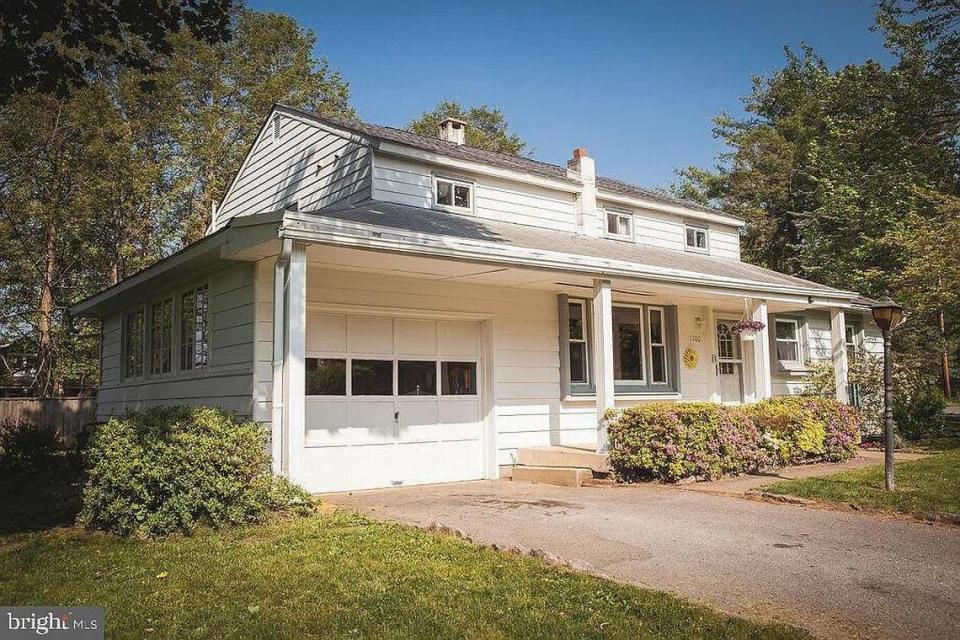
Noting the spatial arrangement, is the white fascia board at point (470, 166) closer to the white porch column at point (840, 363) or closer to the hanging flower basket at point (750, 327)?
the hanging flower basket at point (750, 327)

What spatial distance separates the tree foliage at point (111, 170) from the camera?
22.4 meters

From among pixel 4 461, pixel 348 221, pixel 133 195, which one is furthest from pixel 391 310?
pixel 133 195

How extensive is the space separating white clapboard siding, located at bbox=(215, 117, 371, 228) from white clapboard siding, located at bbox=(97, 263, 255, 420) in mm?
3145

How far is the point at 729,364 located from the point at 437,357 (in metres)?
8.08

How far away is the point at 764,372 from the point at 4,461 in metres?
14.7

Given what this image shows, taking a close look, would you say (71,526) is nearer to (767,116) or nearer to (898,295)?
(898,295)

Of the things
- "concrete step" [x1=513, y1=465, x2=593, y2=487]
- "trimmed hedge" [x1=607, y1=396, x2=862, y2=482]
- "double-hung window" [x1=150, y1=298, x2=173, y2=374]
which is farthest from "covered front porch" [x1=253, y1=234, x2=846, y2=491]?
"double-hung window" [x1=150, y1=298, x2=173, y2=374]

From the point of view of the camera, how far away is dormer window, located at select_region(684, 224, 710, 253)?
57.1 feet

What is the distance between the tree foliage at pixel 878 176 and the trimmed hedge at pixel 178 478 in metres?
15.1

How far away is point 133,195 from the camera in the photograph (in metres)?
Answer: 24.0

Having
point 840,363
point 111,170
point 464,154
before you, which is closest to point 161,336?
point 464,154

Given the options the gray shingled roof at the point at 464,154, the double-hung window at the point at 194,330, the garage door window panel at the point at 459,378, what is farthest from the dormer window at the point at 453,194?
the double-hung window at the point at 194,330

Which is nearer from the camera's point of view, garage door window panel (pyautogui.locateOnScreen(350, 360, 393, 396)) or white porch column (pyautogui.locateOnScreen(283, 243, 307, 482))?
white porch column (pyautogui.locateOnScreen(283, 243, 307, 482))

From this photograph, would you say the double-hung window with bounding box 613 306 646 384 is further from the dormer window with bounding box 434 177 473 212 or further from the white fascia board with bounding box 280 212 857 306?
the dormer window with bounding box 434 177 473 212
